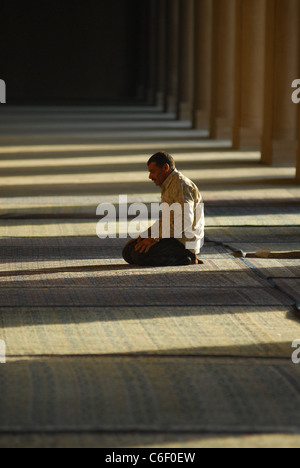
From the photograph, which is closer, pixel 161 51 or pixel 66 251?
pixel 66 251

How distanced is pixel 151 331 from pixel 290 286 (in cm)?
145

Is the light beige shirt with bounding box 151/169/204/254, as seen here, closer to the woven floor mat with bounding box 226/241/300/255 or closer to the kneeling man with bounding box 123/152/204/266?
the kneeling man with bounding box 123/152/204/266

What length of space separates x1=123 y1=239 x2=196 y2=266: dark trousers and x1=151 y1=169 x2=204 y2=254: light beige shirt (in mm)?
46

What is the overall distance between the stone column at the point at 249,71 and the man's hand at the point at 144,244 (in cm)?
1051

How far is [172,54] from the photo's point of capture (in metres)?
28.6

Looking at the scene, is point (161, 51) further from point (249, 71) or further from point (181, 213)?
point (181, 213)

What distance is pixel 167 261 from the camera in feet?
23.0

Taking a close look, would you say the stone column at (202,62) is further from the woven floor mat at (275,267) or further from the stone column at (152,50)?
the woven floor mat at (275,267)

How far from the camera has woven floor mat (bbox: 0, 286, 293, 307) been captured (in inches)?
232

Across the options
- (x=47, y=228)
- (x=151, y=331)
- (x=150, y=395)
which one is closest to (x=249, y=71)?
(x=47, y=228)

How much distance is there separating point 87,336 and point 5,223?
13.7ft

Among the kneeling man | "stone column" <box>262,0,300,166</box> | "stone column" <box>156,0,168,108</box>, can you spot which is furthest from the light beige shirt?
"stone column" <box>156,0,168,108</box>

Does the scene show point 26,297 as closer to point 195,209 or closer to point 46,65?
point 195,209

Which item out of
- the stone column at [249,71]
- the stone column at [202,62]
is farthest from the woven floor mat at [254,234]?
the stone column at [202,62]
